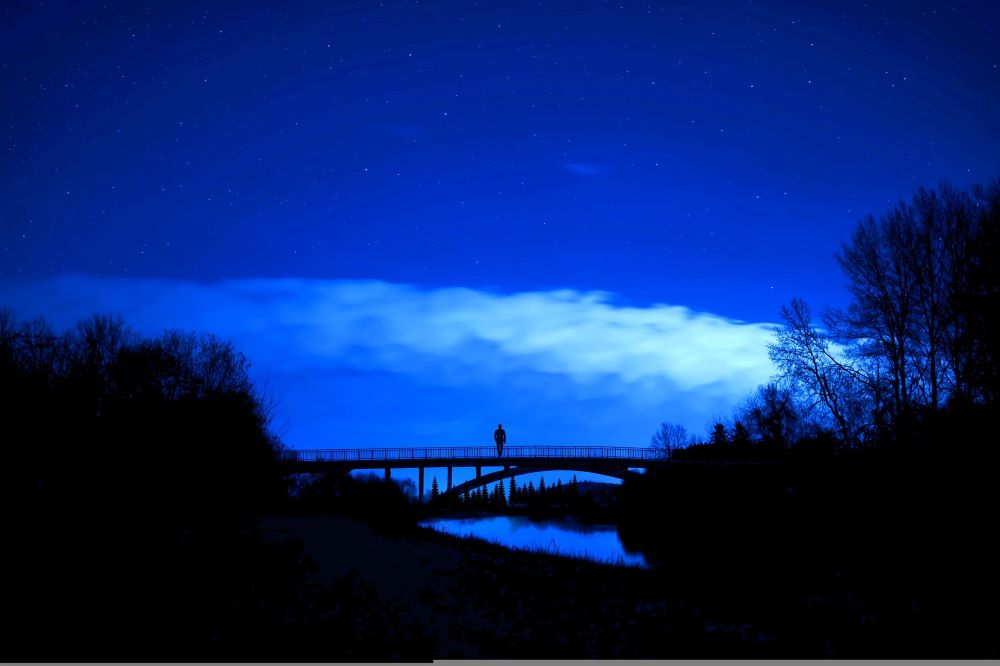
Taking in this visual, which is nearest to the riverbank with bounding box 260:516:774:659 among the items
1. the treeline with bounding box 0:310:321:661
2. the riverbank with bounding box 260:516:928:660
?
the riverbank with bounding box 260:516:928:660

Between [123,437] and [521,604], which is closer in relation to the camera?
[521,604]

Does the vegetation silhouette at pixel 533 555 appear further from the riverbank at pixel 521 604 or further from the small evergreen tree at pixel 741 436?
the small evergreen tree at pixel 741 436

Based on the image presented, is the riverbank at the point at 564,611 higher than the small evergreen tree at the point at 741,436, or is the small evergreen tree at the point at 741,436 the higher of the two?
the small evergreen tree at the point at 741,436

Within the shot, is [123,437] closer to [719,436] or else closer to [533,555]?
[533,555]

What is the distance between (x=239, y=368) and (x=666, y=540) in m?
31.6

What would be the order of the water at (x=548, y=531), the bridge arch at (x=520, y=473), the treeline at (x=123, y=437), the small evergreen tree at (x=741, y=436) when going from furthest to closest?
the bridge arch at (x=520, y=473), the small evergreen tree at (x=741, y=436), the water at (x=548, y=531), the treeline at (x=123, y=437)

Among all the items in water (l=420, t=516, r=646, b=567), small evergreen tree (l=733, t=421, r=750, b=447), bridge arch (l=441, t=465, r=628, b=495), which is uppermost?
small evergreen tree (l=733, t=421, r=750, b=447)

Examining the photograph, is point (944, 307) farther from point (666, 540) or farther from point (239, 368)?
point (239, 368)

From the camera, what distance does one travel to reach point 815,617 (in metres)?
12.0

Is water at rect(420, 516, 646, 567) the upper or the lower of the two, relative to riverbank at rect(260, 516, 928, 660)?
lower

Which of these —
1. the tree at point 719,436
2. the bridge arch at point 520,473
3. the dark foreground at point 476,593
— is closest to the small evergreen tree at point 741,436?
the tree at point 719,436

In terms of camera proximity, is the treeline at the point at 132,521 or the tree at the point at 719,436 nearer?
the treeline at the point at 132,521

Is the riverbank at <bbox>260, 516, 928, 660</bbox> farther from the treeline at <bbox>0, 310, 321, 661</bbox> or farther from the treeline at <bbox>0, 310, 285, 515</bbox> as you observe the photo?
the treeline at <bbox>0, 310, 285, 515</bbox>

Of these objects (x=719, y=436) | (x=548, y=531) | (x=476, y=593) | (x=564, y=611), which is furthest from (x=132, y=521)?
(x=719, y=436)
